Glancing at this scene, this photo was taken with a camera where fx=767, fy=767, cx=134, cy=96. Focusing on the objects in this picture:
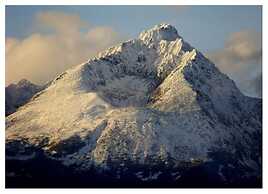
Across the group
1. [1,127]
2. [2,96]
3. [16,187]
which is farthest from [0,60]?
[16,187]
